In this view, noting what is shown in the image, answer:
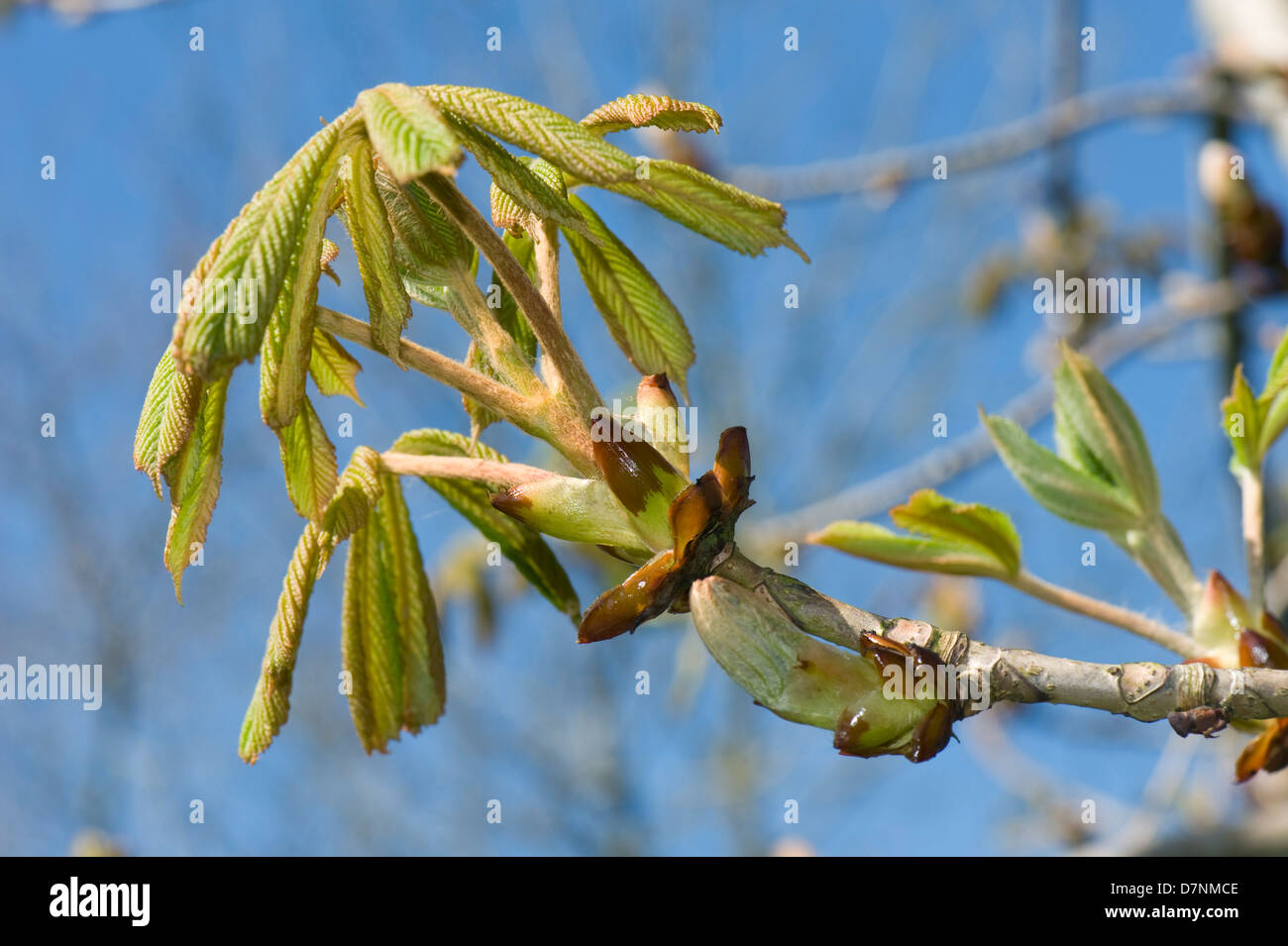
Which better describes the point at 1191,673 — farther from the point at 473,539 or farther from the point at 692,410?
the point at 473,539

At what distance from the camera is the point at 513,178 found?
0.69 metres

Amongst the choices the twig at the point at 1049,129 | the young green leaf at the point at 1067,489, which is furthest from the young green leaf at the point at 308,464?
the twig at the point at 1049,129

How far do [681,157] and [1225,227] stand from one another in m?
1.38

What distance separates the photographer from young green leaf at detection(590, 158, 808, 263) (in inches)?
31.4

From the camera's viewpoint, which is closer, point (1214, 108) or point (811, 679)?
point (811, 679)

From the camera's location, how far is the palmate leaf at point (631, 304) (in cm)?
91

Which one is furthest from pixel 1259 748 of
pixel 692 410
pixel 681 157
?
pixel 681 157

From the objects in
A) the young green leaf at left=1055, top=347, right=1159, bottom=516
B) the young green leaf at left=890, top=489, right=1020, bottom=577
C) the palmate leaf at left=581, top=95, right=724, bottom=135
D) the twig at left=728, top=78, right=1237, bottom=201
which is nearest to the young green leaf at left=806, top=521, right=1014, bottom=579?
the young green leaf at left=890, top=489, right=1020, bottom=577

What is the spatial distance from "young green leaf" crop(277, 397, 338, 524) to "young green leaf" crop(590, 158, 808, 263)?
29cm

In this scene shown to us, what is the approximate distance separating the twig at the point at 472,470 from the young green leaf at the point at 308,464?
6 centimetres

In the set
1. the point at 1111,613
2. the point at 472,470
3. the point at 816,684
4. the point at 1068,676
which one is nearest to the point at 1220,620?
the point at 1111,613

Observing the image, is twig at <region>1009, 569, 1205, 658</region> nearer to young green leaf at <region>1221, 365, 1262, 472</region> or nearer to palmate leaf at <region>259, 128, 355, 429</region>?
young green leaf at <region>1221, 365, 1262, 472</region>

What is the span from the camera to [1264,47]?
6.30 ft

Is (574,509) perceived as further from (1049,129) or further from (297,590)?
(1049,129)
